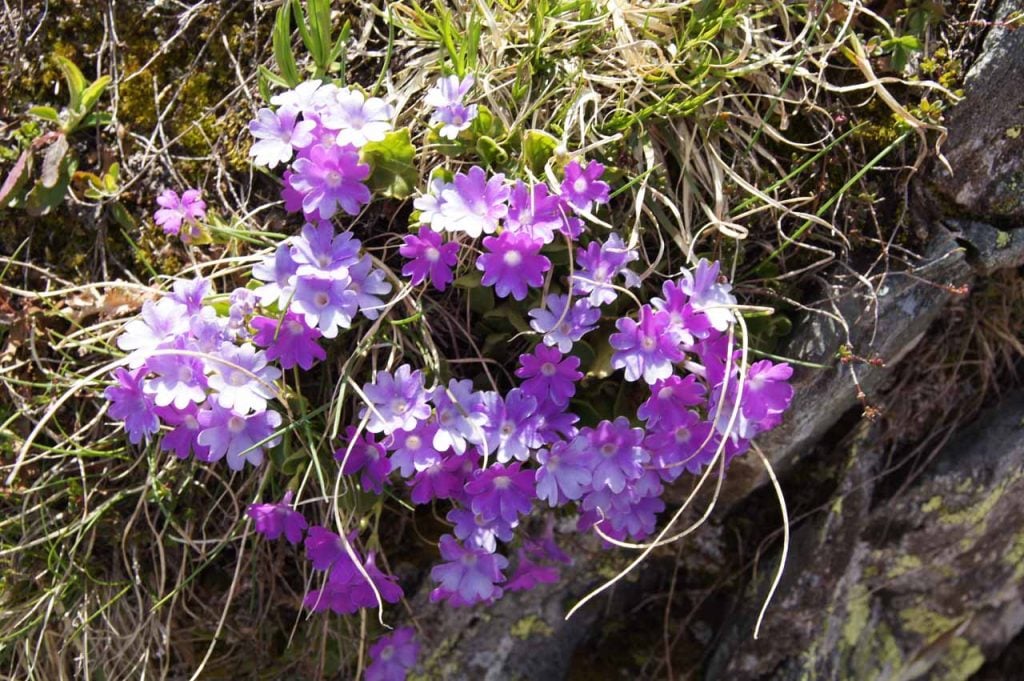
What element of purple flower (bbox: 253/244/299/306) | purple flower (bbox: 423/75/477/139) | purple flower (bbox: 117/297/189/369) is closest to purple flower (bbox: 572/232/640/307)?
purple flower (bbox: 423/75/477/139)

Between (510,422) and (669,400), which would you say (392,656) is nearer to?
(510,422)

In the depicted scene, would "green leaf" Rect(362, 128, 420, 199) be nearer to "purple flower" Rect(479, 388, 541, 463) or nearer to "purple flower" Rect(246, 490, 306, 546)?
"purple flower" Rect(479, 388, 541, 463)

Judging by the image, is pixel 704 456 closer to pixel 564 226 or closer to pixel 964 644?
pixel 564 226

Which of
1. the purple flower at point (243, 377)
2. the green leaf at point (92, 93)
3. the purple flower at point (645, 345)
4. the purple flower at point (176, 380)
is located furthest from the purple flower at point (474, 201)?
the green leaf at point (92, 93)

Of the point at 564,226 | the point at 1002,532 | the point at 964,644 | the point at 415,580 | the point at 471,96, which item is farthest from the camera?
the point at 964,644

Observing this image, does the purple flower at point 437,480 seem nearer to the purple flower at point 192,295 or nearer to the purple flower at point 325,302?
the purple flower at point 325,302

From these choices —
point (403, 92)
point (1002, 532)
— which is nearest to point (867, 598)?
point (1002, 532)
